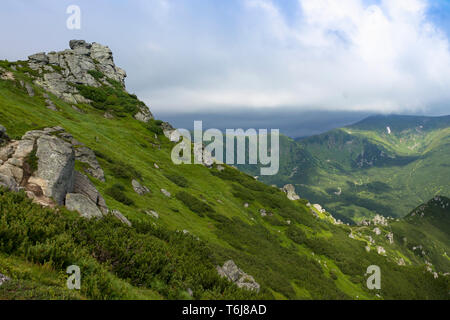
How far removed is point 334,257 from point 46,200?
82.4m

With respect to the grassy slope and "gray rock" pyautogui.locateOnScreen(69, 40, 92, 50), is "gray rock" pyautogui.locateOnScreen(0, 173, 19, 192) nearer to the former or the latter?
the grassy slope

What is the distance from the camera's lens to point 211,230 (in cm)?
4375

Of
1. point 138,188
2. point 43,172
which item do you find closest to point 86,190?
point 43,172

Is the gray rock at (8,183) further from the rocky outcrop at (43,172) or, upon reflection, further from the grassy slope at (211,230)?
the grassy slope at (211,230)

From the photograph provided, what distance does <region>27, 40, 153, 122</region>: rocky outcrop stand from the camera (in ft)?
310

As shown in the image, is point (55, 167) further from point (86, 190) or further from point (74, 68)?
point (74, 68)

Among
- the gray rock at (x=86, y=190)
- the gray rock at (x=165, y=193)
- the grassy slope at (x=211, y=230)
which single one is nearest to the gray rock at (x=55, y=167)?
the gray rock at (x=86, y=190)

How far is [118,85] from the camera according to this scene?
415 feet

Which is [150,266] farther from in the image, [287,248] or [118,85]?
[118,85]

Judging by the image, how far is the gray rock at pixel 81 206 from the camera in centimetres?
1728

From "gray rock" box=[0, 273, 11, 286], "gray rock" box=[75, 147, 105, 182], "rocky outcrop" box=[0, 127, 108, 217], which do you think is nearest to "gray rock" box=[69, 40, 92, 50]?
"gray rock" box=[75, 147, 105, 182]

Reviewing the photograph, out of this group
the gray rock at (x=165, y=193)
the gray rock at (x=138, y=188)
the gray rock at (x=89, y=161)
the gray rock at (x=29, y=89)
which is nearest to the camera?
the gray rock at (x=89, y=161)
